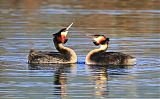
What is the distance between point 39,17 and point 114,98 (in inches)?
692

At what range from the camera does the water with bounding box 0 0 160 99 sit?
54.2 feet

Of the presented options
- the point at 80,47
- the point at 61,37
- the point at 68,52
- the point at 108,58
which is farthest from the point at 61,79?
the point at 80,47

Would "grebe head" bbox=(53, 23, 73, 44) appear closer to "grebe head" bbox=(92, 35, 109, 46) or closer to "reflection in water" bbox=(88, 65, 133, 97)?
"grebe head" bbox=(92, 35, 109, 46)

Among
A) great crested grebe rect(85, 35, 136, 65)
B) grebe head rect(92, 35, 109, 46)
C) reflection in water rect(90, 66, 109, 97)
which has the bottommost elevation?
reflection in water rect(90, 66, 109, 97)

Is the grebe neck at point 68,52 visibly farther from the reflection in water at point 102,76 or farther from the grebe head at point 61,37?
the reflection in water at point 102,76

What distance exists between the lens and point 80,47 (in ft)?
75.6

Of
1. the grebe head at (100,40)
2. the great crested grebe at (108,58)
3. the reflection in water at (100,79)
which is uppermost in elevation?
the grebe head at (100,40)

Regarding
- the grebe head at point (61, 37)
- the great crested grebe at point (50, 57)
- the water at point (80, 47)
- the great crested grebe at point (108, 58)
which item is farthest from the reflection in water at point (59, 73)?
the grebe head at point (61, 37)

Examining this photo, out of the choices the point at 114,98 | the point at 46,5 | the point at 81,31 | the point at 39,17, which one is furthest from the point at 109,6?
the point at 114,98

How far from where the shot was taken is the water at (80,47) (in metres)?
16.5

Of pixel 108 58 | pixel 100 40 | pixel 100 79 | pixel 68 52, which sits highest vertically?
pixel 100 40

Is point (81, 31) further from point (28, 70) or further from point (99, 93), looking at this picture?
point (99, 93)

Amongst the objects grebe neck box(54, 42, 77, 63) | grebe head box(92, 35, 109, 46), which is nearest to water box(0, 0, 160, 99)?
grebe neck box(54, 42, 77, 63)

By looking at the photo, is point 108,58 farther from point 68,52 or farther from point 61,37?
point 61,37
